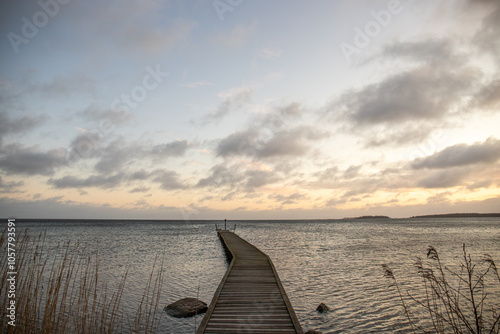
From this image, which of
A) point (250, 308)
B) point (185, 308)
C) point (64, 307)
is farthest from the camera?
point (185, 308)

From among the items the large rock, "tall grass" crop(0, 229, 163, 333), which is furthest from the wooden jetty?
"tall grass" crop(0, 229, 163, 333)

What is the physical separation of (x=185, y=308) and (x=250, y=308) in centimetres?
331

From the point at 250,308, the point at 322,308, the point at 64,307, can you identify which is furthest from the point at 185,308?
the point at 64,307

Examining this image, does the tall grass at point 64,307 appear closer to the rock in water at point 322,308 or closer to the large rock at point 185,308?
the large rock at point 185,308

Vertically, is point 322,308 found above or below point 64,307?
below

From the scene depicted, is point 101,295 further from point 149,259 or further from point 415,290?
point 415,290

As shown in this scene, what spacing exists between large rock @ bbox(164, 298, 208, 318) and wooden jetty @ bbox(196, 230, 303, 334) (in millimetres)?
1122

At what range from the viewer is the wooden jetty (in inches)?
273

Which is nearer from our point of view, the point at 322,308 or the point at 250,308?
the point at 250,308

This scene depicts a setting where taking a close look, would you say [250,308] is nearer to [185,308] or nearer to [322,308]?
[185,308]

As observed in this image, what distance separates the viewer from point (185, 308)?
1043 cm

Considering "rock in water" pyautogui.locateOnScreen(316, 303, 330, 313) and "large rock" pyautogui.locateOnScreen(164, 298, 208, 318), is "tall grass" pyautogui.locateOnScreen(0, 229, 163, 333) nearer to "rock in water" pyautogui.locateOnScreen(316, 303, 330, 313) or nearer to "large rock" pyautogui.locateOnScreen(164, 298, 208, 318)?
"large rock" pyautogui.locateOnScreen(164, 298, 208, 318)

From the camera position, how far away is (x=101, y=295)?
12508 mm

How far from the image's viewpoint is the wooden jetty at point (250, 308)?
22.7ft
